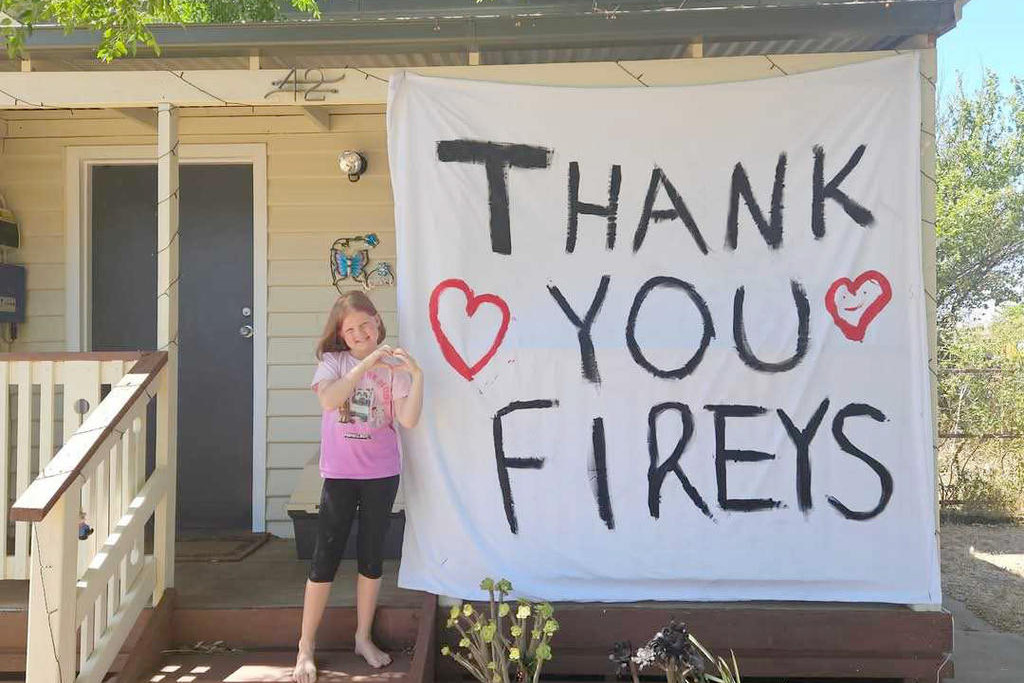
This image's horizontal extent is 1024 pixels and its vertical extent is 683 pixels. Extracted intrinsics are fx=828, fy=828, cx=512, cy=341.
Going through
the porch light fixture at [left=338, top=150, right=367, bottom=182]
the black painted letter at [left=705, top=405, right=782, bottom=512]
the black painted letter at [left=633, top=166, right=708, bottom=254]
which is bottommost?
the black painted letter at [left=705, top=405, right=782, bottom=512]

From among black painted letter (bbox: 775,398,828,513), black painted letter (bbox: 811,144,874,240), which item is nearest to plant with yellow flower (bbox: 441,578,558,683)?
black painted letter (bbox: 775,398,828,513)

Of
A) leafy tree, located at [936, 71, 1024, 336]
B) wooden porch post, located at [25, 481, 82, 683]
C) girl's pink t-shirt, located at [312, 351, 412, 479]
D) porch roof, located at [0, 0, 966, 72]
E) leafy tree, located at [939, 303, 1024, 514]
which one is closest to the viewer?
wooden porch post, located at [25, 481, 82, 683]

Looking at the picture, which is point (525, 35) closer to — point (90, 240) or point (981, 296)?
point (90, 240)

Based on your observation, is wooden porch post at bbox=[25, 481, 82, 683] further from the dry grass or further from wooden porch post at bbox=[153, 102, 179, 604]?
the dry grass

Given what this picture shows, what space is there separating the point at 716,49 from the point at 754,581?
8.29ft

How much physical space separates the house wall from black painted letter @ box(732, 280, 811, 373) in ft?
7.62

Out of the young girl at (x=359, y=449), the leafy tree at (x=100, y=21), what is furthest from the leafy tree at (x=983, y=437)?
the leafy tree at (x=100, y=21)

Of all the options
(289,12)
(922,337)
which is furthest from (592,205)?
(289,12)

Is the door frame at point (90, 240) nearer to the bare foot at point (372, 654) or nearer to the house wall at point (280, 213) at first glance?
the house wall at point (280, 213)

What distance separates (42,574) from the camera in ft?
9.61

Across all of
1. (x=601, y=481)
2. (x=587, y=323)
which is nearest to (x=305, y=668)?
(x=601, y=481)

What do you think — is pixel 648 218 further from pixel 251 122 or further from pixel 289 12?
pixel 289 12

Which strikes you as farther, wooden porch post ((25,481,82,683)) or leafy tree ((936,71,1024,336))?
leafy tree ((936,71,1024,336))

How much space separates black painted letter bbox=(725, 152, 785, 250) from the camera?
11.9 feet
